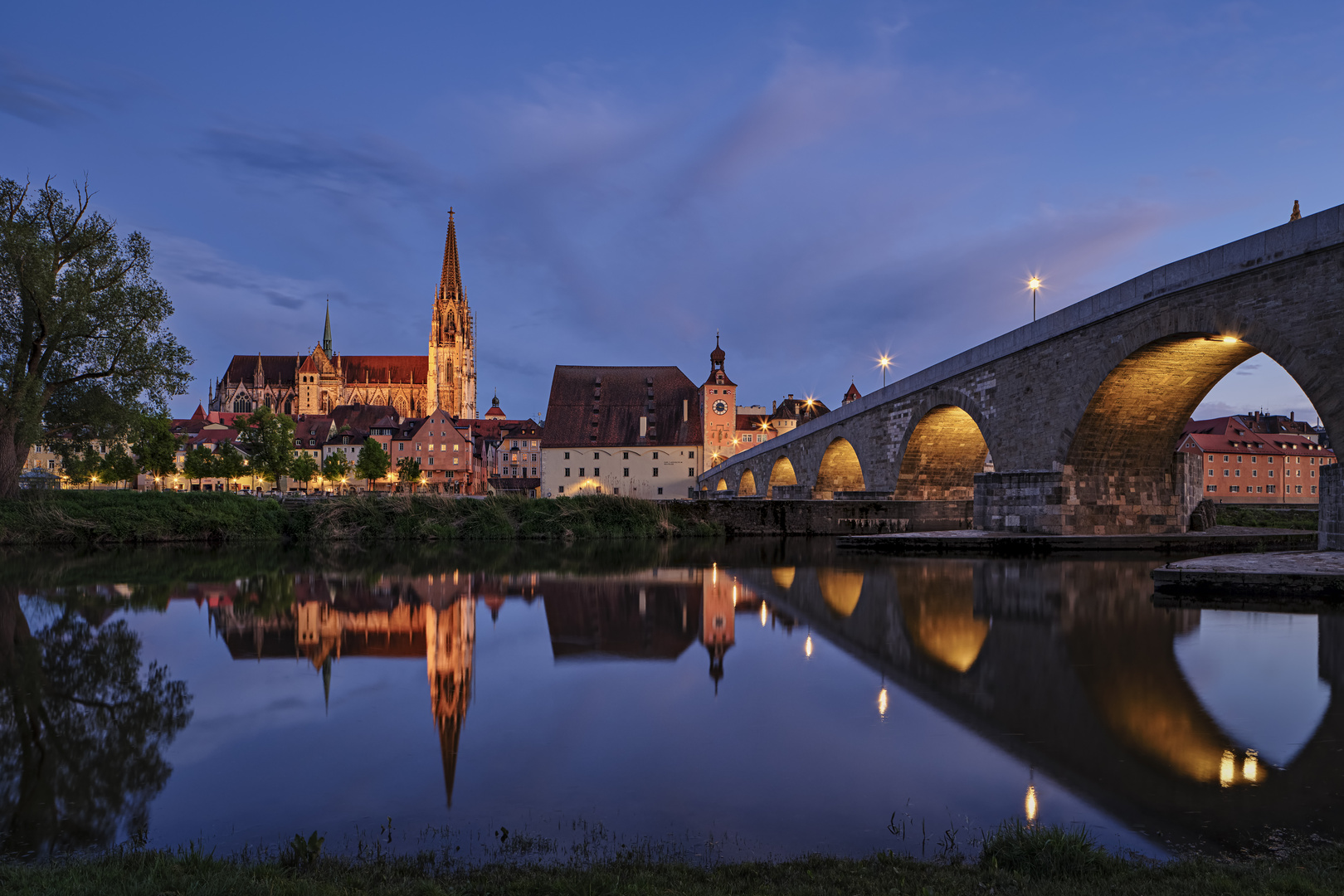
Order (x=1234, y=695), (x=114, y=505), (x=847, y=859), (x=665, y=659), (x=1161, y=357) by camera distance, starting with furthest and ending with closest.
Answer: (x=114, y=505)
(x=1161, y=357)
(x=665, y=659)
(x=1234, y=695)
(x=847, y=859)

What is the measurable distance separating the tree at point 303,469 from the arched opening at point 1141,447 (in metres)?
58.1

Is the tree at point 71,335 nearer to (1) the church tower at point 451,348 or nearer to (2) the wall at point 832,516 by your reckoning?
(2) the wall at point 832,516

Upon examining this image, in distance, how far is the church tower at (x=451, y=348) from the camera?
133875mm

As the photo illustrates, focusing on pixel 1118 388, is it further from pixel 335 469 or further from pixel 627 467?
pixel 335 469

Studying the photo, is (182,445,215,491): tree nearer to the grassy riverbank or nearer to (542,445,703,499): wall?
(542,445,703,499): wall

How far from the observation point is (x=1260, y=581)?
467 inches

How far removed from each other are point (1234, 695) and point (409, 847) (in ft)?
20.3

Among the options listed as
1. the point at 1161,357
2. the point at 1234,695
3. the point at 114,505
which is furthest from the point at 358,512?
the point at 1234,695

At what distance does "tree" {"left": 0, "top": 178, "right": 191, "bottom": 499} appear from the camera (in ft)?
71.5

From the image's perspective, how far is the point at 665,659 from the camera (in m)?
8.01

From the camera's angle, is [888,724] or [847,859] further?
[888,724]

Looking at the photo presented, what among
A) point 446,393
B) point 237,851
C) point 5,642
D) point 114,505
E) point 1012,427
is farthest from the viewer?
point 446,393

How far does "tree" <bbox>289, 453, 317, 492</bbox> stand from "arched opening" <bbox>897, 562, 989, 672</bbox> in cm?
5828

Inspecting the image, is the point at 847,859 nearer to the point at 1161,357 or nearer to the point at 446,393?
the point at 1161,357
